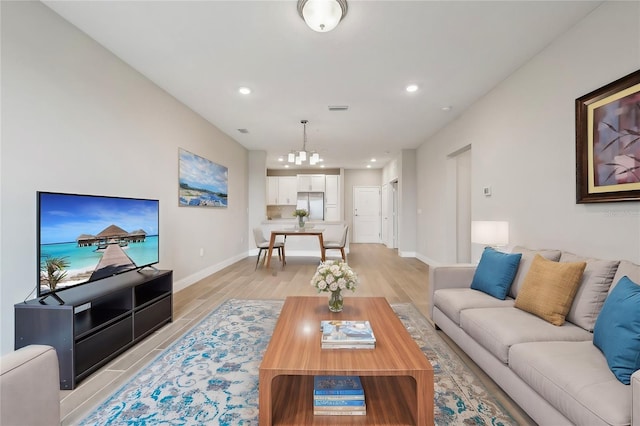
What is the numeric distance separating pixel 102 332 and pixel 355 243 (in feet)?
27.2

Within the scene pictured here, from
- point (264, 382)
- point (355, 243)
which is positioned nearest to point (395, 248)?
point (355, 243)

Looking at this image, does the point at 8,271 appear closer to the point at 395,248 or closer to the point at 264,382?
the point at 264,382

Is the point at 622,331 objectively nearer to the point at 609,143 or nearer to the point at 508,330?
the point at 508,330

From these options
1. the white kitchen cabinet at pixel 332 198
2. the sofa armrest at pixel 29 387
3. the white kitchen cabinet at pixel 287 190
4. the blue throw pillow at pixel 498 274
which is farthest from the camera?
the white kitchen cabinet at pixel 287 190

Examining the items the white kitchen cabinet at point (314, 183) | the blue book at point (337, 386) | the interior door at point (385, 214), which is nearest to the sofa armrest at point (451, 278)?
the blue book at point (337, 386)

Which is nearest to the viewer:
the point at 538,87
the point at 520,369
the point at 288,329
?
the point at 520,369

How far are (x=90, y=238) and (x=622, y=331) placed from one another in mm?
3159

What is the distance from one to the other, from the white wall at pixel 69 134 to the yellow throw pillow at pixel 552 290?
3.40 m

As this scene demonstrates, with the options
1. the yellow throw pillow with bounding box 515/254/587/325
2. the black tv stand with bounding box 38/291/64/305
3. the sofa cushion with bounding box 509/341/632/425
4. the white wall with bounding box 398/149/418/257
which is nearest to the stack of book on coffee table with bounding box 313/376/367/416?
the sofa cushion with bounding box 509/341/632/425

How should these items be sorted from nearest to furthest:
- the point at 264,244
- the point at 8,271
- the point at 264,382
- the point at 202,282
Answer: the point at 264,382, the point at 8,271, the point at 202,282, the point at 264,244

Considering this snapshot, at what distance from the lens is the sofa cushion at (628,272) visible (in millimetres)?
1580

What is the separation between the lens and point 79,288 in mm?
2217

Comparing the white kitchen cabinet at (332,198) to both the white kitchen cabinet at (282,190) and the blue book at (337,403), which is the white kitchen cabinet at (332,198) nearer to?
the white kitchen cabinet at (282,190)

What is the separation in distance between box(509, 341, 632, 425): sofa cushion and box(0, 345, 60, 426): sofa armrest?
6.44ft
